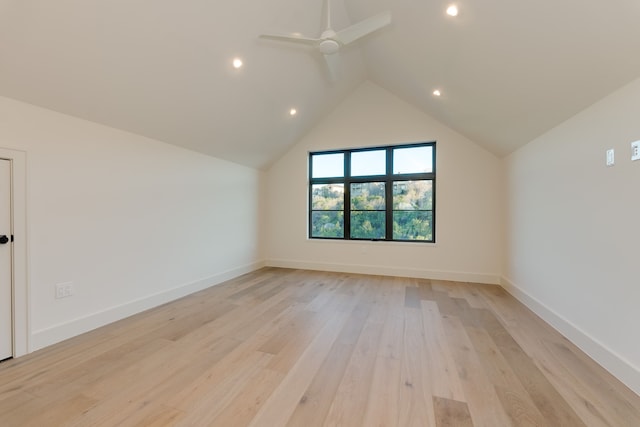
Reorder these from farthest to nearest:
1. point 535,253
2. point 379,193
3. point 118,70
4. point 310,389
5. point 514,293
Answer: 1. point 379,193
2. point 514,293
3. point 535,253
4. point 118,70
5. point 310,389

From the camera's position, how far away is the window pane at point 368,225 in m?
4.95

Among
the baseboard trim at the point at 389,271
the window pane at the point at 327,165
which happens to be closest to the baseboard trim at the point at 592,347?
the baseboard trim at the point at 389,271

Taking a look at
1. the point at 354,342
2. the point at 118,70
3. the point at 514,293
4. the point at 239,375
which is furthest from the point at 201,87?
the point at 514,293

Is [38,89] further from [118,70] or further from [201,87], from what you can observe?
[201,87]

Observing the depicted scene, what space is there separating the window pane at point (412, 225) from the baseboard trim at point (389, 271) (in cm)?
60

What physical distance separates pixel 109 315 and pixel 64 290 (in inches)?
19.5

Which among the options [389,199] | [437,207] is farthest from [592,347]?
[389,199]

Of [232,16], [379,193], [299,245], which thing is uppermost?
[232,16]

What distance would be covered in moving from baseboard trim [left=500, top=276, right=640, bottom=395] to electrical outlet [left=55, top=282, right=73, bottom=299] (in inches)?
172

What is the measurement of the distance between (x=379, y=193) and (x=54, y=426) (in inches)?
183

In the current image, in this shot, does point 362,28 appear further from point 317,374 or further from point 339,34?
point 317,374

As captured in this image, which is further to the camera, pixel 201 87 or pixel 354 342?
pixel 201 87

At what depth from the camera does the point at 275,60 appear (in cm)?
318

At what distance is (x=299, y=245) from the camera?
5.36m
